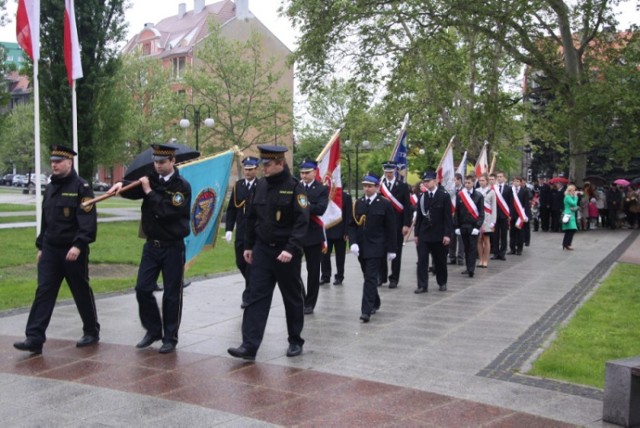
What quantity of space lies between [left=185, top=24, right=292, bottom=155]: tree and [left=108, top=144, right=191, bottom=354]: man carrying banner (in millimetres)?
32243

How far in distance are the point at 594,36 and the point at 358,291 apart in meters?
18.3

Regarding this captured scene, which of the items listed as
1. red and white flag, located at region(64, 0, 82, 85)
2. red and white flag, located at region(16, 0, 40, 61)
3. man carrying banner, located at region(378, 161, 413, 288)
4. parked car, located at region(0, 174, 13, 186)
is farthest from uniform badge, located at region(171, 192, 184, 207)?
parked car, located at region(0, 174, 13, 186)

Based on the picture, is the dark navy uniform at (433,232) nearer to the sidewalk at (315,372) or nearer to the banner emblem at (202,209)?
the sidewalk at (315,372)

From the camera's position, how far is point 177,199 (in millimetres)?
7297

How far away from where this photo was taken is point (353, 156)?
61281 millimetres

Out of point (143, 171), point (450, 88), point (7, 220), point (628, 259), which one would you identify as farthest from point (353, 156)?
point (143, 171)

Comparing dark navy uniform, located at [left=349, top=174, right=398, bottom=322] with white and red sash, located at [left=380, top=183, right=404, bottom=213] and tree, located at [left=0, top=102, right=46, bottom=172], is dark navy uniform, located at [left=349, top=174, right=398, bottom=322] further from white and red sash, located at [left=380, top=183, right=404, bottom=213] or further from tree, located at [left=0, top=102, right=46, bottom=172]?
tree, located at [left=0, top=102, right=46, bottom=172]

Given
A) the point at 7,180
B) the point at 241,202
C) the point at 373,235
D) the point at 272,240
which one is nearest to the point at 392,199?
the point at 373,235

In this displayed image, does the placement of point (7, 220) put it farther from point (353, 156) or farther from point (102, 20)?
point (353, 156)

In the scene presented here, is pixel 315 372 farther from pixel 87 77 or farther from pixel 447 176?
pixel 87 77

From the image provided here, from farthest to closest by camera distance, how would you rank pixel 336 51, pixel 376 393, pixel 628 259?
pixel 336 51, pixel 628 259, pixel 376 393

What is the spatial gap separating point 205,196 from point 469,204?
665 centimetres

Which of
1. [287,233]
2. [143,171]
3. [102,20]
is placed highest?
[102,20]

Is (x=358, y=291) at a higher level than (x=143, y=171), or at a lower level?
lower
